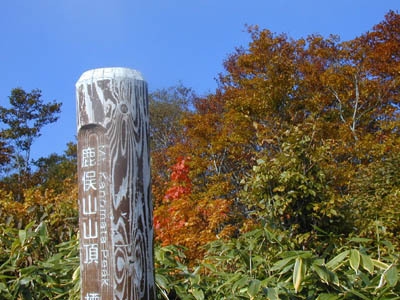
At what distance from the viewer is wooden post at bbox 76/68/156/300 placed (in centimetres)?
175

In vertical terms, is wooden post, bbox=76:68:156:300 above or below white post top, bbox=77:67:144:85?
below

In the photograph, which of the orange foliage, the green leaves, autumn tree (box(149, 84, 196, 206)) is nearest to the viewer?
the green leaves

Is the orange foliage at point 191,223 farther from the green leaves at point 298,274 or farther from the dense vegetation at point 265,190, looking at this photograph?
the green leaves at point 298,274

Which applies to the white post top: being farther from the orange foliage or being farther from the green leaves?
the orange foliage

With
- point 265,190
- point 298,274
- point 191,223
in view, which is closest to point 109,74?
point 298,274

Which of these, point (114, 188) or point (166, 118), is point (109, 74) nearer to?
point (114, 188)

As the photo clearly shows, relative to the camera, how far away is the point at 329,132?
463 inches

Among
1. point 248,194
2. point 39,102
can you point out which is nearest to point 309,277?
point 248,194

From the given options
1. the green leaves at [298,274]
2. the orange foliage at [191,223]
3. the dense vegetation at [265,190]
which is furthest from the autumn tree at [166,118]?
the green leaves at [298,274]

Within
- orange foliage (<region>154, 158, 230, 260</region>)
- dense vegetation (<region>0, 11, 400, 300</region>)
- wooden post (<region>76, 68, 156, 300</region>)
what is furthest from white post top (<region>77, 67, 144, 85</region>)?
orange foliage (<region>154, 158, 230, 260</region>)

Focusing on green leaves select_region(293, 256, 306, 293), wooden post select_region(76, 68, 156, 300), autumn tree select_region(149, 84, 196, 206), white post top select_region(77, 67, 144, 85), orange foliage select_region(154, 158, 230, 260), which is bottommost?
green leaves select_region(293, 256, 306, 293)

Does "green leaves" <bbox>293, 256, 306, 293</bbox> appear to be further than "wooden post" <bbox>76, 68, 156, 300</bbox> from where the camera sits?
Yes

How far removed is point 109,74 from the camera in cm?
183

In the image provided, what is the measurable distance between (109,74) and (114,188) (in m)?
0.40
